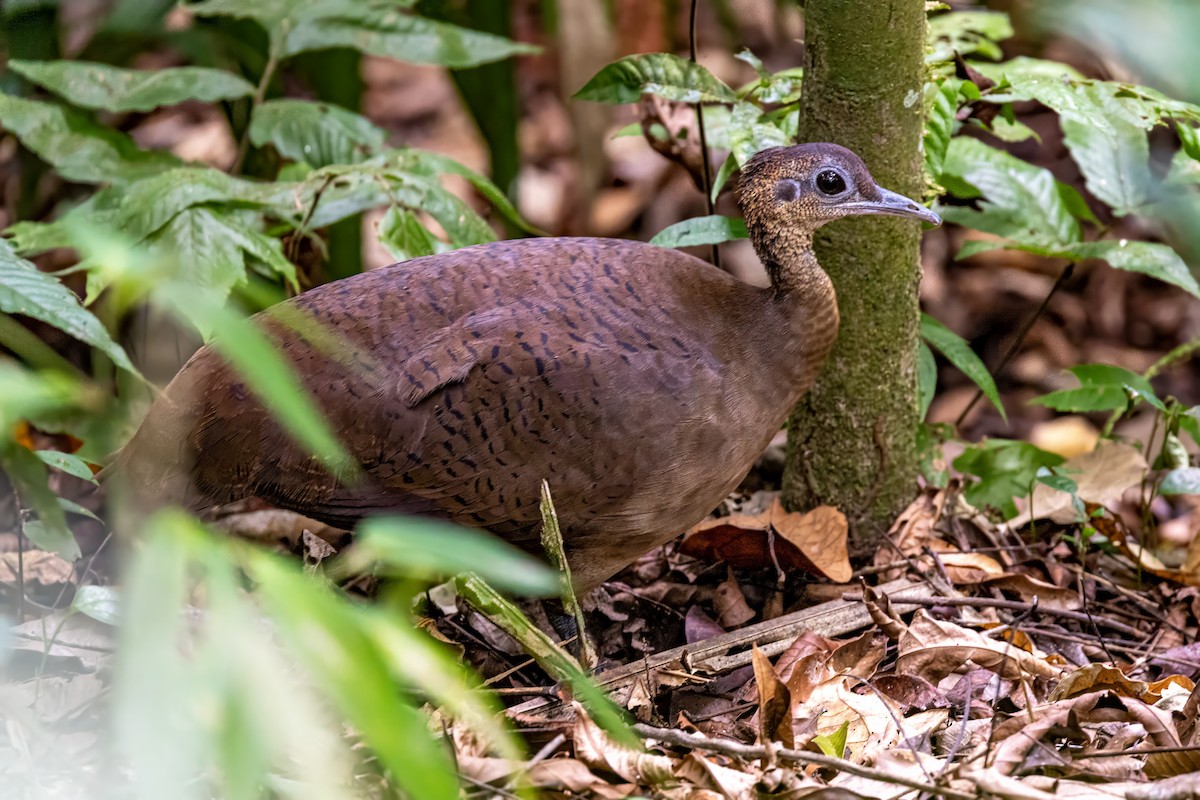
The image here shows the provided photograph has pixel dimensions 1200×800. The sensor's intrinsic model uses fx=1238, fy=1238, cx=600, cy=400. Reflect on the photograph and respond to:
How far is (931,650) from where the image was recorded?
2.95 m

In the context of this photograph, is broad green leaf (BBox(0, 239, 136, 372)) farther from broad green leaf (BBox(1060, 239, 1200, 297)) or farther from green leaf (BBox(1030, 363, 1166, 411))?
broad green leaf (BBox(1060, 239, 1200, 297))

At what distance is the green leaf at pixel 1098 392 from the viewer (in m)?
3.62

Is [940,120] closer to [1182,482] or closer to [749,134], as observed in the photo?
[749,134]

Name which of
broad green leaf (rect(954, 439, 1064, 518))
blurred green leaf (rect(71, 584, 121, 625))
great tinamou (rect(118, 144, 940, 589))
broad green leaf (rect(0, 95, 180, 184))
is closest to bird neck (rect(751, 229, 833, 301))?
great tinamou (rect(118, 144, 940, 589))

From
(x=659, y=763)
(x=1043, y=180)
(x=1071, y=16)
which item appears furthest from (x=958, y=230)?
(x=1071, y=16)

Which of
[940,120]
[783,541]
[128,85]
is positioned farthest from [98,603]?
[940,120]

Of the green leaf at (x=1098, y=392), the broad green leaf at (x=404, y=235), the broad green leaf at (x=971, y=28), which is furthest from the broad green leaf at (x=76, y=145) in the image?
the green leaf at (x=1098, y=392)

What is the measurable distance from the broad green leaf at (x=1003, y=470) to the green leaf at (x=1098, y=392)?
0.57ft

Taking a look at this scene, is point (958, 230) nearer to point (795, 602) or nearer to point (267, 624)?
point (795, 602)

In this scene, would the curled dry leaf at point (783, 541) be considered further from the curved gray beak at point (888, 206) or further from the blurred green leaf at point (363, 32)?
the blurred green leaf at point (363, 32)

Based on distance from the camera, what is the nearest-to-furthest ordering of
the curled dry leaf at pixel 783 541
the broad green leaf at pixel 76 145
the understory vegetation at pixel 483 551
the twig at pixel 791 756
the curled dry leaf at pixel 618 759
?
the understory vegetation at pixel 483 551 → the twig at pixel 791 756 → the curled dry leaf at pixel 618 759 → the curled dry leaf at pixel 783 541 → the broad green leaf at pixel 76 145

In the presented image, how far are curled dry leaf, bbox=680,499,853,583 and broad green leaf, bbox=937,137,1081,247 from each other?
1.06m

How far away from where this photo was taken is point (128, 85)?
4.13 meters

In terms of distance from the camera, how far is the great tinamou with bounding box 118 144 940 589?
2.96 metres
